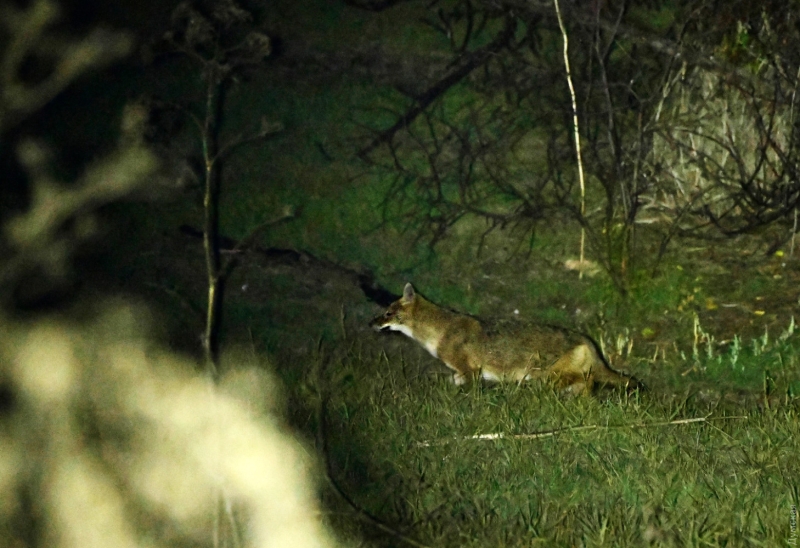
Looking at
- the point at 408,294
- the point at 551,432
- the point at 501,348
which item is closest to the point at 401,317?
the point at 408,294

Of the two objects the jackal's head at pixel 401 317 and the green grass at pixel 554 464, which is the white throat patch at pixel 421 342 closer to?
the jackal's head at pixel 401 317

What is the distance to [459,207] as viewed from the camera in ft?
31.2

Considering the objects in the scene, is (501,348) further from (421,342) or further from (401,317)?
(401,317)

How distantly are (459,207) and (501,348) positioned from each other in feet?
8.77

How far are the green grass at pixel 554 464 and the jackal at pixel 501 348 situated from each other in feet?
1.03

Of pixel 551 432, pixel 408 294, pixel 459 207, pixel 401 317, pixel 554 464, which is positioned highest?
pixel 554 464

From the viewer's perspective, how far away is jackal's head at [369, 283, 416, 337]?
7.64 meters

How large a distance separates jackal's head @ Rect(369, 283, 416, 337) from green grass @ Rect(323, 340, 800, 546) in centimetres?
67

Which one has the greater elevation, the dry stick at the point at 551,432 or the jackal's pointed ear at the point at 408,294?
the dry stick at the point at 551,432

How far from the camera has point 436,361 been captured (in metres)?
7.84

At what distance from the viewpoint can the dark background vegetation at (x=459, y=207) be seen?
6.14m

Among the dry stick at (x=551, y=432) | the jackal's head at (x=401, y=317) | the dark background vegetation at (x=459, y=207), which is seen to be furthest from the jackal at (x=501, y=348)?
the dry stick at (x=551, y=432)

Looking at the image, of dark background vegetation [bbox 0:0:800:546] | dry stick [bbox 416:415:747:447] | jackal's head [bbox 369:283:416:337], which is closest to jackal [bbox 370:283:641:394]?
jackal's head [bbox 369:283:416:337]

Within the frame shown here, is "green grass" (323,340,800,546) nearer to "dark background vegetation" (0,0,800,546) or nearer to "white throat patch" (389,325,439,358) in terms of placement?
"dark background vegetation" (0,0,800,546)
